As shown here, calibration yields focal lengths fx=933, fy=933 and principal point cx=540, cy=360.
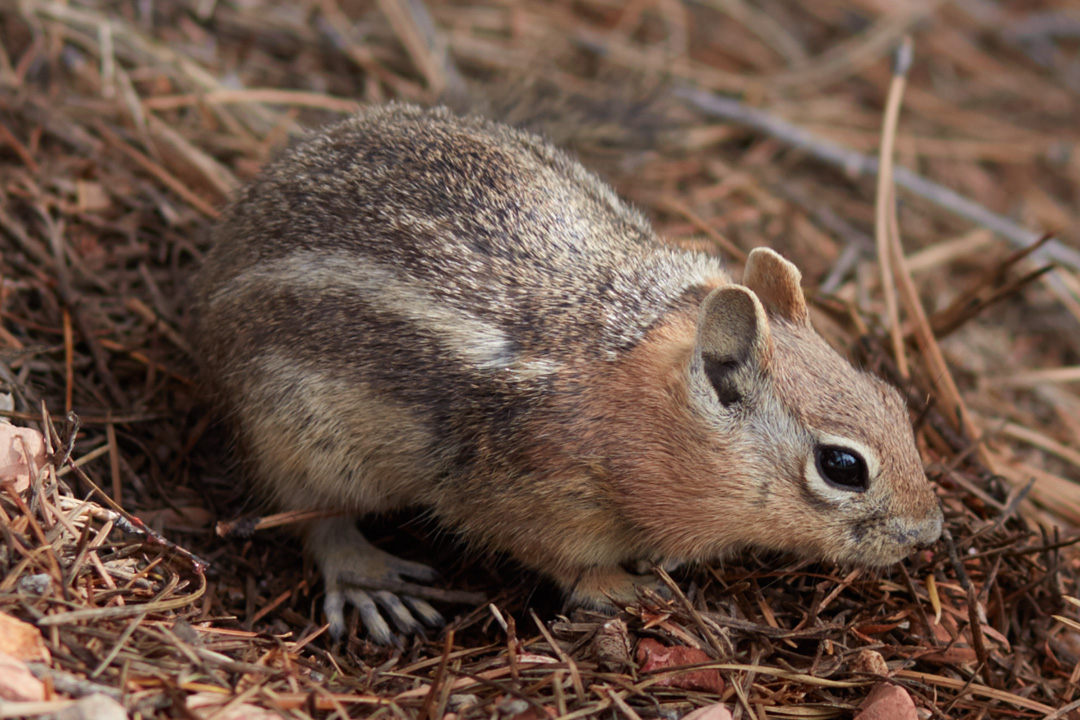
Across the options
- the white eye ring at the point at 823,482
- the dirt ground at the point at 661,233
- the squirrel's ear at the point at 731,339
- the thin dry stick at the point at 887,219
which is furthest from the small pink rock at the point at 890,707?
the thin dry stick at the point at 887,219

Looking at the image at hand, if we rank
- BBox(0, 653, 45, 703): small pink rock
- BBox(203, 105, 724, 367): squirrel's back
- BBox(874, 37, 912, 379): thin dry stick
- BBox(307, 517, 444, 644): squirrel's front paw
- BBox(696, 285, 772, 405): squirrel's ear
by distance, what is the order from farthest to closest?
BBox(874, 37, 912, 379): thin dry stick, BBox(307, 517, 444, 644): squirrel's front paw, BBox(203, 105, 724, 367): squirrel's back, BBox(696, 285, 772, 405): squirrel's ear, BBox(0, 653, 45, 703): small pink rock

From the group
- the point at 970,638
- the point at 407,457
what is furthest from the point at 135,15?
the point at 970,638

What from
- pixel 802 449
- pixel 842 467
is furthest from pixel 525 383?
pixel 842 467

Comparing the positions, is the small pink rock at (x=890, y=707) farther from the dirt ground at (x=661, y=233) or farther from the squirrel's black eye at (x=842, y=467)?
the squirrel's black eye at (x=842, y=467)

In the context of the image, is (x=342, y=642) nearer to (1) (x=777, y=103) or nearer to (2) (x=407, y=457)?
(2) (x=407, y=457)

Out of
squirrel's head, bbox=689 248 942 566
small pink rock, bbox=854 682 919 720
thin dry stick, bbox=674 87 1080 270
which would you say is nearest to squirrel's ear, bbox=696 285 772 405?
squirrel's head, bbox=689 248 942 566

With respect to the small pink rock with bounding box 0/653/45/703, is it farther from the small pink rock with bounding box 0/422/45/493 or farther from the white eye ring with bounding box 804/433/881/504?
the white eye ring with bounding box 804/433/881/504
